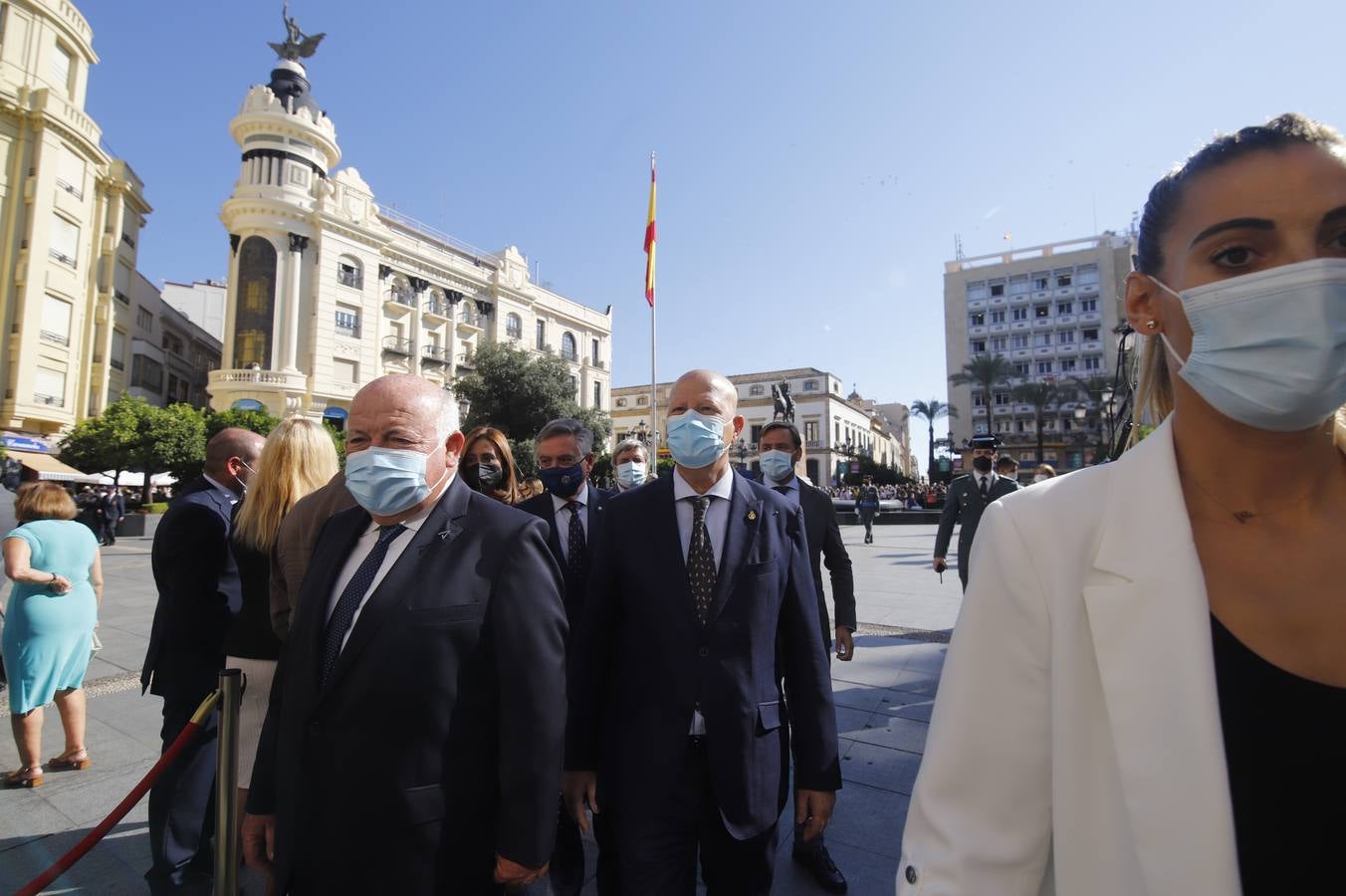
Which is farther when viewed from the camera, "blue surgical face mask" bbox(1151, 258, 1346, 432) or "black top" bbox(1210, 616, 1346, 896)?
"blue surgical face mask" bbox(1151, 258, 1346, 432)

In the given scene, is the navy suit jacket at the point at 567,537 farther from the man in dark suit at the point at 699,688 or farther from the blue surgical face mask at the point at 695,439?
the man in dark suit at the point at 699,688

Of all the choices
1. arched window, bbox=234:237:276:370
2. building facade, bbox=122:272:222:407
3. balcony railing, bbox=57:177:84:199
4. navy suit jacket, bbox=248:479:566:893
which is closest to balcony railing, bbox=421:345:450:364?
arched window, bbox=234:237:276:370

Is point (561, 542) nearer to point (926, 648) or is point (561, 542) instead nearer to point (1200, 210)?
point (1200, 210)

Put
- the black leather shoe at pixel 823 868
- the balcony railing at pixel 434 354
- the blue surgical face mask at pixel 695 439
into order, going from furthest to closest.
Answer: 1. the balcony railing at pixel 434 354
2. the black leather shoe at pixel 823 868
3. the blue surgical face mask at pixel 695 439

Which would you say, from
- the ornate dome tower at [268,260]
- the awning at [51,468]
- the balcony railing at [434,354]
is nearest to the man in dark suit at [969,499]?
the awning at [51,468]

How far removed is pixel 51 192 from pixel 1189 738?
1660 inches

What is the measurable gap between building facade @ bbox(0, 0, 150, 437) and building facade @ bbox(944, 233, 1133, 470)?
200 feet

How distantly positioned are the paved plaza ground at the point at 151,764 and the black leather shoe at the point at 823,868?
2.0 inches

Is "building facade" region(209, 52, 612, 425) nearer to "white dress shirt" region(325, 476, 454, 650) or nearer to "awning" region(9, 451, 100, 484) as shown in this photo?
"awning" region(9, 451, 100, 484)

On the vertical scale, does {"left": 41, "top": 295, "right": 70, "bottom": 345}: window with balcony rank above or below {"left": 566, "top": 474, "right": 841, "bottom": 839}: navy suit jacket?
above

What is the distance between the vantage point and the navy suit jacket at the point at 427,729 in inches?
67.3

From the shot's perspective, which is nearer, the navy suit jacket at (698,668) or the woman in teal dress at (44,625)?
the navy suit jacket at (698,668)

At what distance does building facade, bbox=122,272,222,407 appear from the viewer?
36719 millimetres

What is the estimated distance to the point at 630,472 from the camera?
5.77 meters
